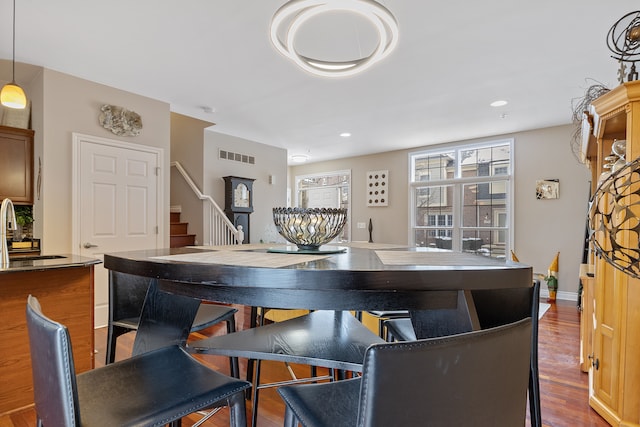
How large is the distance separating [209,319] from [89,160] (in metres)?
2.96

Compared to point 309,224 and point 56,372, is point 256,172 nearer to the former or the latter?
point 309,224

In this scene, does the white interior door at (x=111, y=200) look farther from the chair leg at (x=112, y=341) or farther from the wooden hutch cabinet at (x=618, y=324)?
the wooden hutch cabinet at (x=618, y=324)

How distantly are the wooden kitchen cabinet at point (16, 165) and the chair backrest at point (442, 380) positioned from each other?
4.32 metres

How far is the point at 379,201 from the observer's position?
23.0 ft

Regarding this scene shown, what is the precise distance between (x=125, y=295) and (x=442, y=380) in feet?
5.64

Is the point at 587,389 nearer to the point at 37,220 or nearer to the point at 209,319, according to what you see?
the point at 209,319

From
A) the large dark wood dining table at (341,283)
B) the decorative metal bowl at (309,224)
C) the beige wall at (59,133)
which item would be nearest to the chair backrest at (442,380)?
the large dark wood dining table at (341,283)

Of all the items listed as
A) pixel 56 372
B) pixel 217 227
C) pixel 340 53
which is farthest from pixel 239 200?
pixel 56 372

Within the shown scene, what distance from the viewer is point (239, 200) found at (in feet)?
18.6

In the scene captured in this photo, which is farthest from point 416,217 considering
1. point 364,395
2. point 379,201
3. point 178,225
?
point 364,395

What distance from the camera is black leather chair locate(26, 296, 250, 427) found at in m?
0.69

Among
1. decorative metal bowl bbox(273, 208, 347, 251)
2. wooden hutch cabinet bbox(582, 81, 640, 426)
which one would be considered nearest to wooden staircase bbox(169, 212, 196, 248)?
decorative metal bowl bbox(273, 208, 347, 251)

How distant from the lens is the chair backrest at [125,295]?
170cm

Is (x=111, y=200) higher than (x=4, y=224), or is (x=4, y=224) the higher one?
(x=111, y=200)
